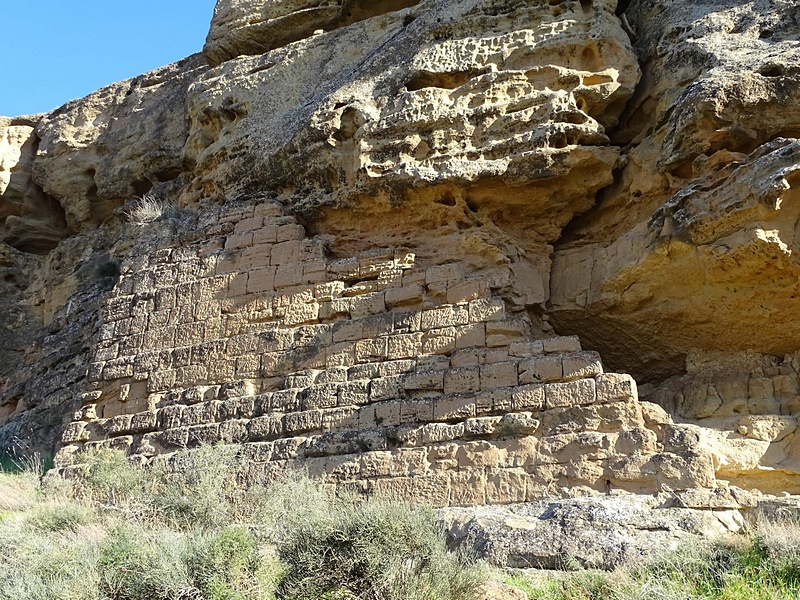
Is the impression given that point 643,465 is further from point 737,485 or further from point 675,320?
point 675,320

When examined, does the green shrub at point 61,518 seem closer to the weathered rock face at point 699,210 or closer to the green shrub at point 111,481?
the green shrub at point 111,481

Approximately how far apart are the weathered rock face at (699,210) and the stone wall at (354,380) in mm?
1156

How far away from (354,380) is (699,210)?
3304 millimetres

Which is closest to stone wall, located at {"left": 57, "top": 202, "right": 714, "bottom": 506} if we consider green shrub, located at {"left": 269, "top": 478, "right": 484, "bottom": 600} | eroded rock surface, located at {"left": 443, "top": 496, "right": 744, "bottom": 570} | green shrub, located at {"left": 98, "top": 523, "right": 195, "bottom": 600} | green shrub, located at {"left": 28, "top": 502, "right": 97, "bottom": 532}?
eroded rock surface, located at {"left": 443, "top": 496, "right": 744, "bottom": 570}

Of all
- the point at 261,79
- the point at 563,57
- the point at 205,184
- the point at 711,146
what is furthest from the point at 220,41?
the point at 711,146

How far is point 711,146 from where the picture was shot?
25.1 feet

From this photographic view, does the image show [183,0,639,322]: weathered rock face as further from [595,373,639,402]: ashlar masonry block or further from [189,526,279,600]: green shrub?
[189,526,279,600]: green shrub

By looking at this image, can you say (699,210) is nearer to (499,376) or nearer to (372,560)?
(499,376)

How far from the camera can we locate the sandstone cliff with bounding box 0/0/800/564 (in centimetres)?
682

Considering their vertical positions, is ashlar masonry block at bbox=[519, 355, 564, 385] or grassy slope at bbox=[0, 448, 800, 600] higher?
ashlar masonry block at bbox=[519, 355, 564, 385]

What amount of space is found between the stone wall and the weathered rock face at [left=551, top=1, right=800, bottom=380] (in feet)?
3.79

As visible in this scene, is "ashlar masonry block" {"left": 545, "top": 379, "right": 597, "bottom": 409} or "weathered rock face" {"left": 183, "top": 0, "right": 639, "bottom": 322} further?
"weathered rock face" {"left": 183, "top": 0, "right": 639, "bottom": 322}

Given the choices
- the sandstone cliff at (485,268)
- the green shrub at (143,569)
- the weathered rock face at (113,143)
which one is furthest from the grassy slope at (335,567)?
the weathered rock face at (113,143)

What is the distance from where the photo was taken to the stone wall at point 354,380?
654cm
